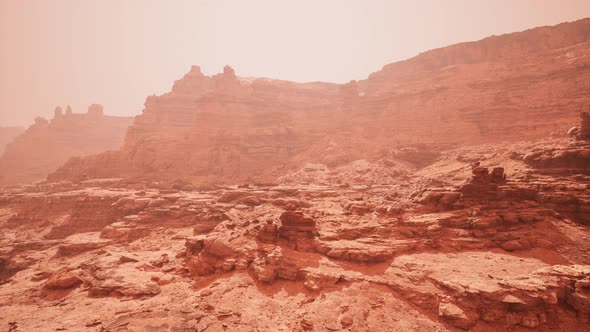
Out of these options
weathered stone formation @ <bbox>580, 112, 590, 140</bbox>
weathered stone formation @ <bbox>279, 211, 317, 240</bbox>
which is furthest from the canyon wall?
weathered stone formation @ <bbox>279, 211, 317, 240</bbox>

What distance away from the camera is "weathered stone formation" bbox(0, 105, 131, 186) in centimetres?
6091

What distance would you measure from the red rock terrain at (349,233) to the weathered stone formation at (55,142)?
29255 mm

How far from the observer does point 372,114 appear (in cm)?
5759

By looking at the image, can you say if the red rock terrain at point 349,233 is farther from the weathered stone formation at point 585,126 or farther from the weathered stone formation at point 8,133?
the weathered stone formation at point 8,133

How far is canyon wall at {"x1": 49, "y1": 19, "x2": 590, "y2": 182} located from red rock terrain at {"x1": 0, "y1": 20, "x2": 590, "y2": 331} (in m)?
0.40

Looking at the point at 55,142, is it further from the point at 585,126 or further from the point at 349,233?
the point at 585,126

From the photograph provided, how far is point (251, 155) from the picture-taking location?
166ft

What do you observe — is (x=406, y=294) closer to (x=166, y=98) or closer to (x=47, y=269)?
(x=47, y=269)

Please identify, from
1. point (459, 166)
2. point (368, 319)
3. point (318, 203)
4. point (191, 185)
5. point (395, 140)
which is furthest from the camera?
point (395, 140)

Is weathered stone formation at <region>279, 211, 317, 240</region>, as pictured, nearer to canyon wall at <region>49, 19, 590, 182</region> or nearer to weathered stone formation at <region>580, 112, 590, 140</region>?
weathered stone formation at <region>580, 112, 590, 140</region>

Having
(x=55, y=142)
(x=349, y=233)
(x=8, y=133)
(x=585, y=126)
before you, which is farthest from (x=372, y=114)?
(x=8, y=133)

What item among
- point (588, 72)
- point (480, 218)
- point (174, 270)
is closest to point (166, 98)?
point (174, 270)

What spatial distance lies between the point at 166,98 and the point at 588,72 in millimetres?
70948

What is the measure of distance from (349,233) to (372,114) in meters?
47.6
